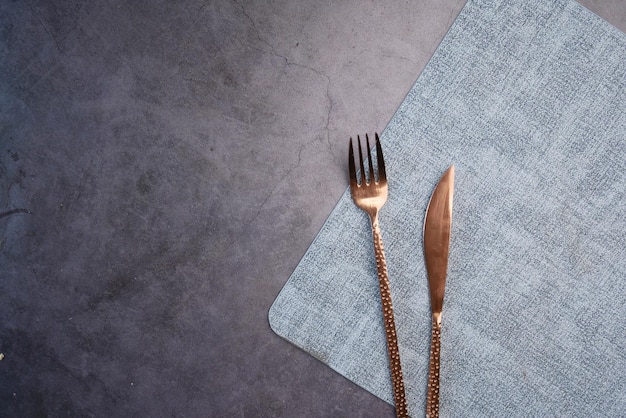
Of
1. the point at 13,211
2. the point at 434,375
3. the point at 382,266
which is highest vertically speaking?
the point at 382,266

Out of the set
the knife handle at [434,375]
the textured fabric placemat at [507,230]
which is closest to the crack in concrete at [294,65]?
the textured fabric placemat at [507,230]

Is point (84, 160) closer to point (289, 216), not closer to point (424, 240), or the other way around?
point (289, 216)

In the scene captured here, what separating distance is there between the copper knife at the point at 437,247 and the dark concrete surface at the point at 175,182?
0.17 metres

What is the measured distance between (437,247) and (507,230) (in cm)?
14

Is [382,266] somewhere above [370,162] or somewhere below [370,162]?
below

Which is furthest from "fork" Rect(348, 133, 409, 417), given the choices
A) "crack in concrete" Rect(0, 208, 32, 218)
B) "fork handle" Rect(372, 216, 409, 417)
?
"crack in concrete" Rect(0, 208, 32, 218)

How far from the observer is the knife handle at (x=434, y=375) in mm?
861

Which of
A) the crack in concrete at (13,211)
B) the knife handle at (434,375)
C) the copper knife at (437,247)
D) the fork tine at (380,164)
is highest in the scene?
the fork tine at (380,164)

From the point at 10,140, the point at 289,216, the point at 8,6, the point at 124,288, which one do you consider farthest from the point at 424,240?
the point at 8,6

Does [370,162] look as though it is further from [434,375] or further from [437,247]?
[434,375]

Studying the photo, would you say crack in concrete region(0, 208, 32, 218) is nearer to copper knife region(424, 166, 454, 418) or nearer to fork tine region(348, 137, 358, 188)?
fork tine region(348, 137, 358, 188)

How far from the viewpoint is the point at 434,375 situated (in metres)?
0.86

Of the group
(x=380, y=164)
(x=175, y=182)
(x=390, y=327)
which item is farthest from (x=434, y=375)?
(x=175, y=182)

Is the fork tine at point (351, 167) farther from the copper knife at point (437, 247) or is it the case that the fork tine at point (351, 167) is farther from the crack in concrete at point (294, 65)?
the copper knife at point (437, 247)
